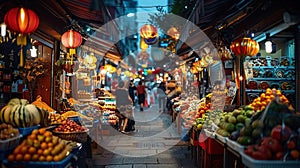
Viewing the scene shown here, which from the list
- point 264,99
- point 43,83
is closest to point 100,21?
point 43,83

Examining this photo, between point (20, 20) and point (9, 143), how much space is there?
7.90ft

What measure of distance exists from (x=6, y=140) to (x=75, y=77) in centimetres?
935

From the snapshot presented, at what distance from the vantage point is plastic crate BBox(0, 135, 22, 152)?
13.4 ft

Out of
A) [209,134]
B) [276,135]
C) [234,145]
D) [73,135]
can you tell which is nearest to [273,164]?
[276,135]

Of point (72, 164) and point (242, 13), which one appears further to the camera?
point (242, 13)

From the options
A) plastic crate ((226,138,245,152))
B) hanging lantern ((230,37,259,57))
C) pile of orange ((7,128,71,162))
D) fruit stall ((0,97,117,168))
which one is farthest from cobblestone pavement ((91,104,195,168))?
pile of orange ((7,128,71,162))

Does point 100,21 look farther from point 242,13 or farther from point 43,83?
point 242,13

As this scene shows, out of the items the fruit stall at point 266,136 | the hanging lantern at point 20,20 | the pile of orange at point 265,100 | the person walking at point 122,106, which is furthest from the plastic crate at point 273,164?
the person walking at point 122,106

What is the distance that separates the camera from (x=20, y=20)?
224 inches

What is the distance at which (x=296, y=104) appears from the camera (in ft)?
28.0

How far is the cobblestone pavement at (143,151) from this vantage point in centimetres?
835

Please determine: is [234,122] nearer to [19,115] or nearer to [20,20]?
[19,115]

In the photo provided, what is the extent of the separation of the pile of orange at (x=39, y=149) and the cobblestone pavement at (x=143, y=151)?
3.61 meters

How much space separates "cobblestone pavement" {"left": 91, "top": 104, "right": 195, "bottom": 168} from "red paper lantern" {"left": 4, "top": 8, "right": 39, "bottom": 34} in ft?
12.7
